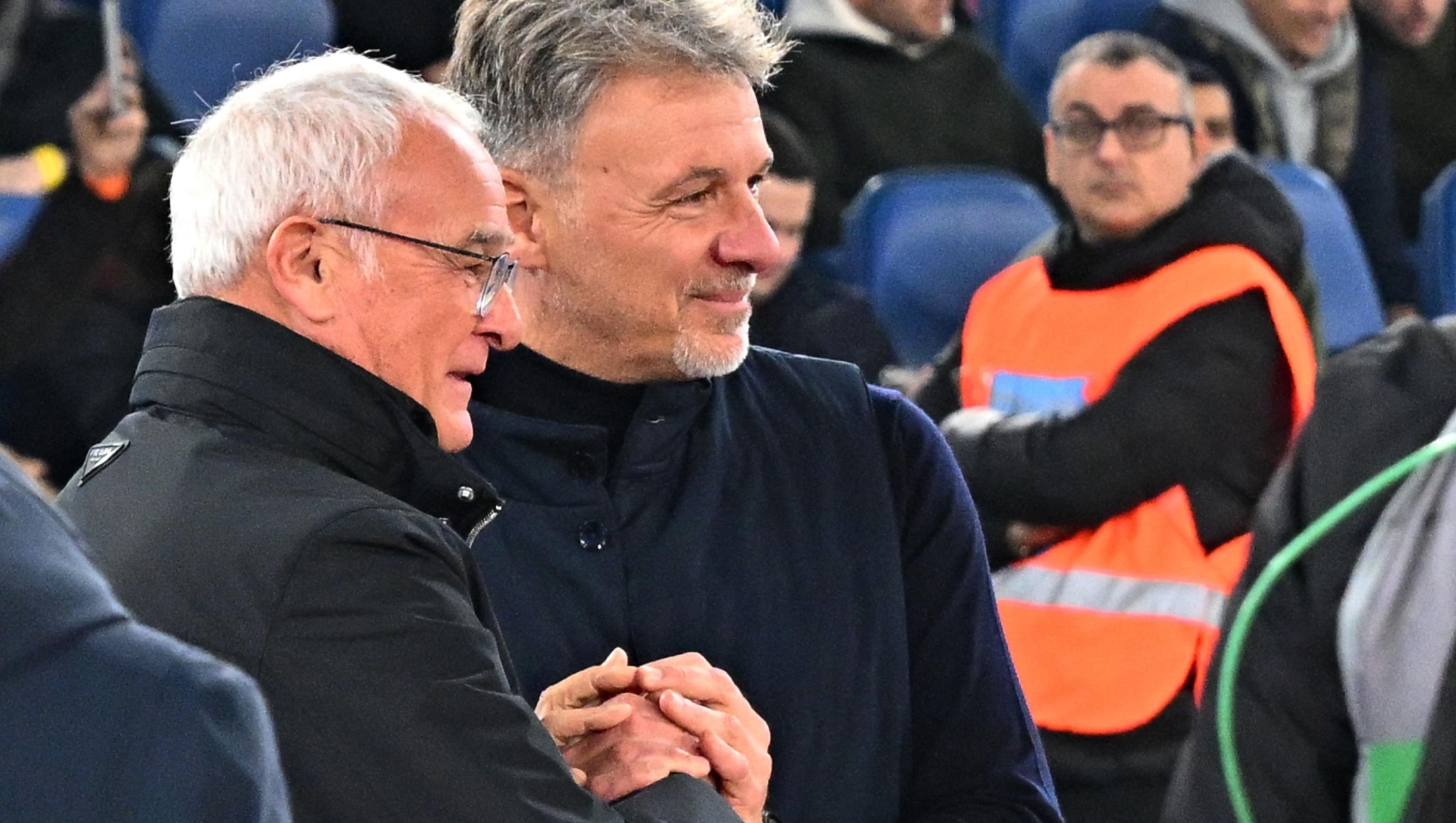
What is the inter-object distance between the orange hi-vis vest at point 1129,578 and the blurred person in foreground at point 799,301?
110 cm

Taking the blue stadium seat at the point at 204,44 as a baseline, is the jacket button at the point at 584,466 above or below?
above

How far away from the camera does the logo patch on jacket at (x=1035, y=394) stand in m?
3.35

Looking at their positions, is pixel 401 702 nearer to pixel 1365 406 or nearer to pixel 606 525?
pixel 606 525

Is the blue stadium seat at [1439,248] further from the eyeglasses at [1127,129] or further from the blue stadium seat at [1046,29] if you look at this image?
the eyeglasses at [1127,129]

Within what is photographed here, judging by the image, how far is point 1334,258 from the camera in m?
4.84

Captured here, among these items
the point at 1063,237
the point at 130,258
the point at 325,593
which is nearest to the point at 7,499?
the point at 325,593

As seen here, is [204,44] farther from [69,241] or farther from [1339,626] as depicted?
[1339,626]

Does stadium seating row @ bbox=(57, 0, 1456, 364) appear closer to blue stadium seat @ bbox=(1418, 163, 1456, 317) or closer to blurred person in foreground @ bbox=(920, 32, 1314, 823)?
blue stadium seat @ bbox=(1418, 163, 1456, 317)

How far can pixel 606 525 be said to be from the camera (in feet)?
6.13

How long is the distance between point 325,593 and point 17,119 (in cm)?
347

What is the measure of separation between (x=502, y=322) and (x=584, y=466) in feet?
0.69

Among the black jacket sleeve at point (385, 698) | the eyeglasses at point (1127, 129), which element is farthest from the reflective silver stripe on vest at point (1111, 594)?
the black jacket sleeve at point (385, 698)

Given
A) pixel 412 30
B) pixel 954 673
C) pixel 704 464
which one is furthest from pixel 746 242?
pixel 412 30

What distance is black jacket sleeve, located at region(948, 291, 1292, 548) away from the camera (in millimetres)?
3182
